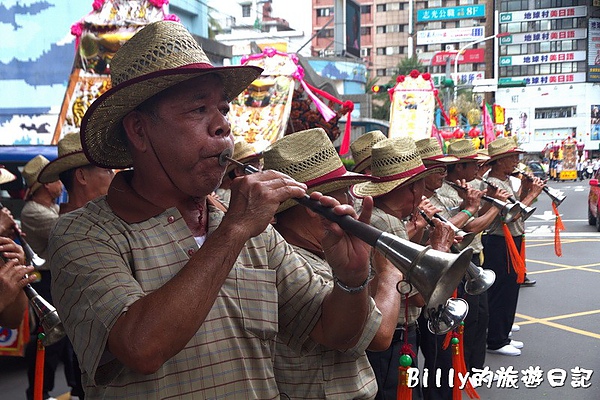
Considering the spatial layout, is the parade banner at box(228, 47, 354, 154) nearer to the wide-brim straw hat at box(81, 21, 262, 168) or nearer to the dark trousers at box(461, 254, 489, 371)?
the dark trousers at box(461, 254, 489, 371)

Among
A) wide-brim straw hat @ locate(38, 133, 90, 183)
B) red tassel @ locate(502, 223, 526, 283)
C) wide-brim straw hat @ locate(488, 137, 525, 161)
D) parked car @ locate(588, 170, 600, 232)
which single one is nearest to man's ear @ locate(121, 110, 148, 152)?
wide-brim straw hat @ locate(38, 133, 90, 183)

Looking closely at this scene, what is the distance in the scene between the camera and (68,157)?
4430mm

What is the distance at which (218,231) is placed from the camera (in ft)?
5.40

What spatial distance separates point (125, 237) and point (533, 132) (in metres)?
71.1

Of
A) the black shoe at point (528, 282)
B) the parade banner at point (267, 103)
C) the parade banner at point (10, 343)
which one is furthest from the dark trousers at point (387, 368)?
the black shoe at point (528, 282)

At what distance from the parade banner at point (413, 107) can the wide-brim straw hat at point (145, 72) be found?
1152 centimetres

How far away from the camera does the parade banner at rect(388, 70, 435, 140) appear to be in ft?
44.2

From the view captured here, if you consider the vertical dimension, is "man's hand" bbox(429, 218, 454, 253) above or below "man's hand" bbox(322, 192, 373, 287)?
below

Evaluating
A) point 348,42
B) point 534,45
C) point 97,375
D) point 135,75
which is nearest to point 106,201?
point 135,75

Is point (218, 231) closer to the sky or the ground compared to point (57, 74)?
closer to the ground

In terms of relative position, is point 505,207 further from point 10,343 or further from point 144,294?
point 144,294

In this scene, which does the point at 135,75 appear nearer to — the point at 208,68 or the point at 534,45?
the point at 208,68

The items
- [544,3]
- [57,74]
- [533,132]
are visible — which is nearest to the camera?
[57,74]

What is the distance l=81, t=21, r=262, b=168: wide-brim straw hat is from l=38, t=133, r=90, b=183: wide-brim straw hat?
255 centimetres
